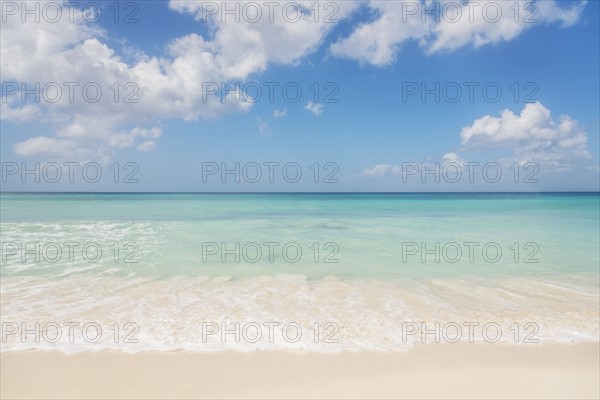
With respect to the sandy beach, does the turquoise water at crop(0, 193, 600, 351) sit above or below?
above

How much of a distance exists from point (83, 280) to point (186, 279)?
220 cm

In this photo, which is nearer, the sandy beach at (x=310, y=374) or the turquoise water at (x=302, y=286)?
the sandy beach at (x=310, y=374)

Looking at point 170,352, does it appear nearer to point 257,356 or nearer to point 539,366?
point 257,356

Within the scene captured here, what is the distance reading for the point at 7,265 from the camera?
28.0 ft

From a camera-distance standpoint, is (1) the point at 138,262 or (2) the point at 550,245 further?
(2) the point at 550,245

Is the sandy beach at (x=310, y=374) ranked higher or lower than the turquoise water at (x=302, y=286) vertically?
lower

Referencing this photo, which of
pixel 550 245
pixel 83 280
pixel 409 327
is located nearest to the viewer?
pixel 409 327

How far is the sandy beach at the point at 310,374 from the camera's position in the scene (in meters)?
3.50

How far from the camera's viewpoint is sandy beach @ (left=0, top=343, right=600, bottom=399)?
350cm

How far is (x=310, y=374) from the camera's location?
3848 millimetres

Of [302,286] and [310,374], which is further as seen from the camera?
[302,286]

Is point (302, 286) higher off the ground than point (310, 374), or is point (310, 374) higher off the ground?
point (302, 286)

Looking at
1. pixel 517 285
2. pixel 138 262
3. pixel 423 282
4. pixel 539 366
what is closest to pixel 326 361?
pixel 539 366

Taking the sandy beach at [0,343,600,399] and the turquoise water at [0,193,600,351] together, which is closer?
the sandy beach at [0,343,600,399]
